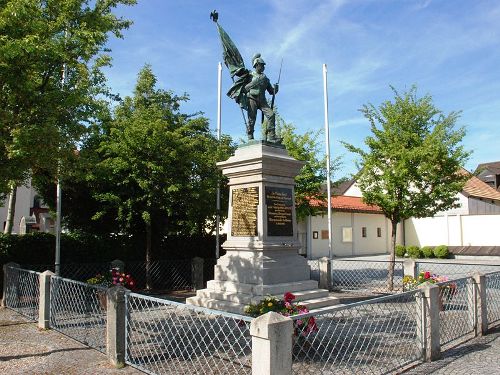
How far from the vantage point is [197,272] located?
14.3 meters

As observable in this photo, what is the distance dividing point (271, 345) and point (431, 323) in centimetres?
327

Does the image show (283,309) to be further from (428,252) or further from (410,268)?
(428,252)

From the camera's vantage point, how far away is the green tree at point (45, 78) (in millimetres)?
7066

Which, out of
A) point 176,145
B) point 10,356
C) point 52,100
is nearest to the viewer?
point 10,356

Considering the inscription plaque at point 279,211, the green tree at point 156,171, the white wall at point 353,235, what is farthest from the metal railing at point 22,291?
the white wall at point 353,235

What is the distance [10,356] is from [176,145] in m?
7.86

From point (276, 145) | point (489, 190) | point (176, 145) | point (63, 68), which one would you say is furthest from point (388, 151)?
point (489, 190)

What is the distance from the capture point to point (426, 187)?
547 inches

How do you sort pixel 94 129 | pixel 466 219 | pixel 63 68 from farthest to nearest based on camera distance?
pixel 466 219, pixel 94 129, pixel 63 68

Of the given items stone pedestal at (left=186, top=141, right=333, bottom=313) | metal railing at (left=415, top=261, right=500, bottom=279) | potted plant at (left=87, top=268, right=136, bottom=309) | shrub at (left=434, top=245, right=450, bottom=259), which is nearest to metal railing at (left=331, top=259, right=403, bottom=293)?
metal railing at (left=415, top=261, right=500, bottom=279)

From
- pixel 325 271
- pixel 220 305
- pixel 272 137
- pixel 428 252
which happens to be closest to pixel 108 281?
pixel 220 305

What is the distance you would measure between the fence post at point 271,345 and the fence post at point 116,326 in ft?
8.63

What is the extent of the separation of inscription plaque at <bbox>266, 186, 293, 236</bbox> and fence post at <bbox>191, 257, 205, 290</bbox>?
5.17 metres

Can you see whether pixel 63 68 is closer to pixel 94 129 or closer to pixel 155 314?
pixel 94 129
